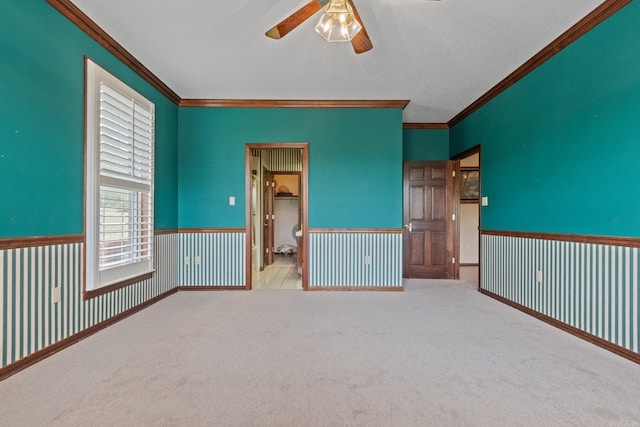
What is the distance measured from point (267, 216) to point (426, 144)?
3.57 meters

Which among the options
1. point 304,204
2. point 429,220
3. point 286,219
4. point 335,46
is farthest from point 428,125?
point 286,219

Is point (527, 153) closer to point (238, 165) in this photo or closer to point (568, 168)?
point (568, 168)

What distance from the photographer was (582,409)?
4.90 feet

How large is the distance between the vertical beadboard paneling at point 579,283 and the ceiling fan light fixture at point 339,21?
2.54 m

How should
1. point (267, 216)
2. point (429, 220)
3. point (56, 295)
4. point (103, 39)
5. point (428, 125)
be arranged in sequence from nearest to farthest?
1. point (56, 295)
2. point (103, 39)
3. point (429, 220)
4. point (428, 125)
5. point (267, 216)

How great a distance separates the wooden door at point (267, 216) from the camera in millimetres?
6078

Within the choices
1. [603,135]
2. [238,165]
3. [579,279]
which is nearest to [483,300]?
[579,279]

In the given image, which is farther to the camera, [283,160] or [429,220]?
[283,160]

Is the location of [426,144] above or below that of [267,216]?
above

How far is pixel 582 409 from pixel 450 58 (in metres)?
3.03

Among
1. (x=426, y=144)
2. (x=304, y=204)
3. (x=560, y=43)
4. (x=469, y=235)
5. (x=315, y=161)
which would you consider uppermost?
(x=560, y=43)

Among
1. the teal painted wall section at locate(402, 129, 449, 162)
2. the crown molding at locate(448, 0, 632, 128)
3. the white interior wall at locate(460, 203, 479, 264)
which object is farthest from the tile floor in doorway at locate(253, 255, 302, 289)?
the crown molding at locate(448, 0, 632, 128)

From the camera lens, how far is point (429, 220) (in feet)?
15.8

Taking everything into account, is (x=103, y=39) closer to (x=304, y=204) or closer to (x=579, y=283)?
(x=304, y=204)
